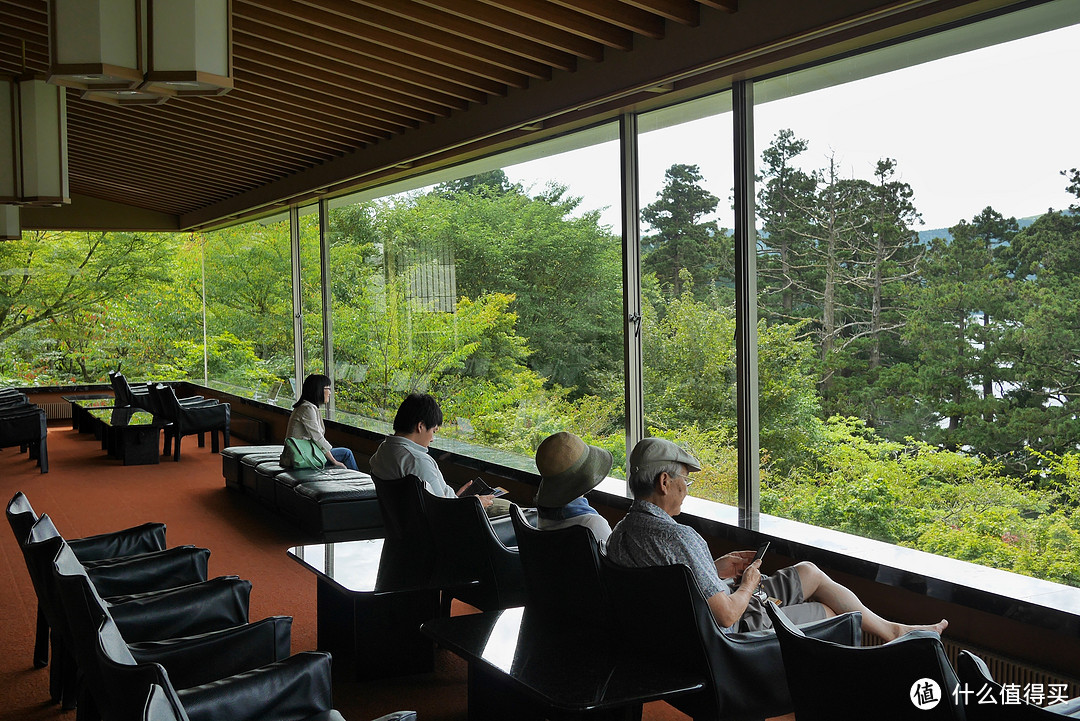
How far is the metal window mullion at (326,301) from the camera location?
10.3 metres

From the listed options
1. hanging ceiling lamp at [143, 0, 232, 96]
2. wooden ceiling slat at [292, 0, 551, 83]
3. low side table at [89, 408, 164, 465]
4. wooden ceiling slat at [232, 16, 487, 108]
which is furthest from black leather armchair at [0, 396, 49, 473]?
hanging ceiling lamp at [143, 0, 232, 96]

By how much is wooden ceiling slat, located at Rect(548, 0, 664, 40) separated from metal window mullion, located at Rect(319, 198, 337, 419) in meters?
6.12

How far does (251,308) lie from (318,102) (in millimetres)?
6448

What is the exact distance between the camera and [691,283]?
5.37 meters

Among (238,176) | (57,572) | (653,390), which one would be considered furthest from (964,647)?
(238,176)

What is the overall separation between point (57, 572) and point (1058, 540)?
3578 mm

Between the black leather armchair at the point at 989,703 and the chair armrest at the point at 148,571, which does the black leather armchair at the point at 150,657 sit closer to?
the chair armrest at the point at 148,571

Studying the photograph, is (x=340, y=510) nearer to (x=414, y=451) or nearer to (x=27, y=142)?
(x=414, y=451)

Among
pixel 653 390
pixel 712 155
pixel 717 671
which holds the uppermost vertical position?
pixel 712 155

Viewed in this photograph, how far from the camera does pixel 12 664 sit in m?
4.23

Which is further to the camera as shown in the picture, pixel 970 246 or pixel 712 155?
pixel 712 155

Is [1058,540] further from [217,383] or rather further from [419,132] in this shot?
[217,383]

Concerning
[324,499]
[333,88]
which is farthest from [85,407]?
[333,88]

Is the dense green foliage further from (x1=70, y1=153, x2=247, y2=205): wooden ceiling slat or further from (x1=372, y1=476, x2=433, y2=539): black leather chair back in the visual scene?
(x1=70, y1=153, x2=247, y2=205): wooden ceiling slat
